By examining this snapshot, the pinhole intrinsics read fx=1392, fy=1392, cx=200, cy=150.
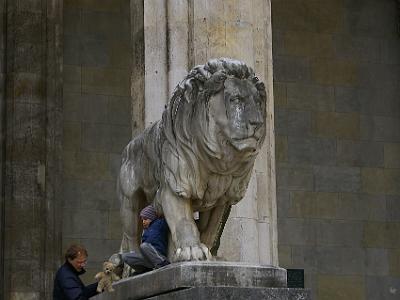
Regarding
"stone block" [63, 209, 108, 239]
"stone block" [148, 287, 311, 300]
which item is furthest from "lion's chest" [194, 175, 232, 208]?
"stone block" [63, 209, 108, 239]

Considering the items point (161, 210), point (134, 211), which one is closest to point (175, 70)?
point (134, 211)

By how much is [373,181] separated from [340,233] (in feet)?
3.81

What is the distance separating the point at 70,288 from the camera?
1459 centimetres

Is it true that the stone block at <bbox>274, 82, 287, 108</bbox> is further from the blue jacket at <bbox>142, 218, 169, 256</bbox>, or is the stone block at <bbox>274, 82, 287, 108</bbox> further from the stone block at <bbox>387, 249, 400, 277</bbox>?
the blue jacket at <bbox>142, 218, 169, 256</bbox>

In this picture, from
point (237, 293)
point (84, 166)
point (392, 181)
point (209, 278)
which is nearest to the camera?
point (237, 293)

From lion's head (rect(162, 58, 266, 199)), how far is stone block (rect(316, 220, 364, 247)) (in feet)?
37.4

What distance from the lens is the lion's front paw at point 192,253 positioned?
40.6 ft

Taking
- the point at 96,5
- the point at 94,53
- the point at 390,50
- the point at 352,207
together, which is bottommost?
the point at 352,207

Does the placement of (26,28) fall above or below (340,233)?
above

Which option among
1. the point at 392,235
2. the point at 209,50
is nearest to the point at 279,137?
the point at 392,235

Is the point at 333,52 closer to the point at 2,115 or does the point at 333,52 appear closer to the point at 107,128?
the point at 107,128

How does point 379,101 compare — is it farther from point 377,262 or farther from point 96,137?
point 96,137

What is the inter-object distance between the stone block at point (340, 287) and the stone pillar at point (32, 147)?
15.5 feet

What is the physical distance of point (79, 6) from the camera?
23578mm
